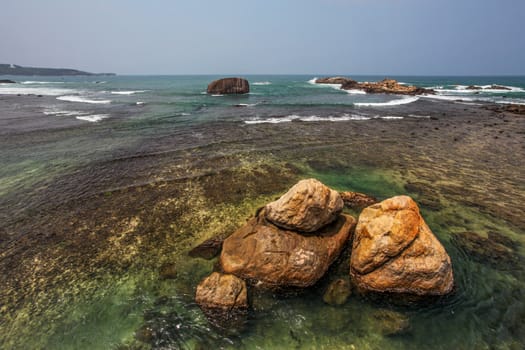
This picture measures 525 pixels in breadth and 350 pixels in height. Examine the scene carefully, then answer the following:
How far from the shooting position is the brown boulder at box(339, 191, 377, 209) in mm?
11336

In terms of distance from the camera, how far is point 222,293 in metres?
6.53

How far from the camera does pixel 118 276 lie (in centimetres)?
773

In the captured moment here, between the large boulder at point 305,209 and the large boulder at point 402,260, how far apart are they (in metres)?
1.43

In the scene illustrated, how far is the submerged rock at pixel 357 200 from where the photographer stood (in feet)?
37.2

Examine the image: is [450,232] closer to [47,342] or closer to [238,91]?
[47,342]

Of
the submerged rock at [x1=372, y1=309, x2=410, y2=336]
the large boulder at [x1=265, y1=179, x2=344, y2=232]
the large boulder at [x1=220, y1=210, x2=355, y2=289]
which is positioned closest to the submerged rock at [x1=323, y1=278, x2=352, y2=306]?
the large boulder at [x1=220, y1=210, x2=355, y2=289]

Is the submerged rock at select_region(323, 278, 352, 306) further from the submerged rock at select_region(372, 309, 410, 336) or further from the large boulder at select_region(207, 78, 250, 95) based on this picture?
the large boulder at select_region(207, 78, 250, 95)

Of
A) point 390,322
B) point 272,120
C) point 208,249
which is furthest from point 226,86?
point 390,322

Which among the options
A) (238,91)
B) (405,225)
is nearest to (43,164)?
(405,225)

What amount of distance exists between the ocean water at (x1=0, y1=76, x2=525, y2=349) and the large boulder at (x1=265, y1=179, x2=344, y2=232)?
64.0 inches

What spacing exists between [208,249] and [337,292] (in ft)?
14.9

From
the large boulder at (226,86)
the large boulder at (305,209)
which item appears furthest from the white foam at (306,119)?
the large boulder at (226,86)

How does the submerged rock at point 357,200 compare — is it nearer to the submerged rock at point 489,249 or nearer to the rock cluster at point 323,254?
the rock cluster at point 323,254

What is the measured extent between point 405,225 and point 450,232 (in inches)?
165
